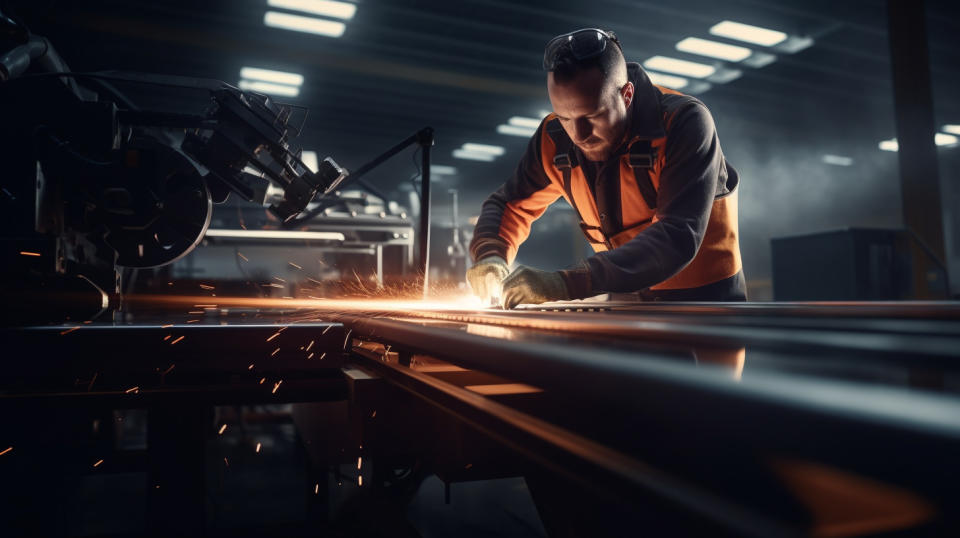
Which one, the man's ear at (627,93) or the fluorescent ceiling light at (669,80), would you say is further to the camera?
the fluorescent ceiling light at (669,80)

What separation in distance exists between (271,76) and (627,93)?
5.95 m

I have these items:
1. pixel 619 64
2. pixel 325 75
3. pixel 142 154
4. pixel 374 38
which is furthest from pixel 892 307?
pixel 325 75

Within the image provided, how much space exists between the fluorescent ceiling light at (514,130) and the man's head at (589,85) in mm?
7253

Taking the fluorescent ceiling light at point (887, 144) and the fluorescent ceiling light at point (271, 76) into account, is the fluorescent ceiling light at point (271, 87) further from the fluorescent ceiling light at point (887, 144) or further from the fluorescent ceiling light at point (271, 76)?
the fluorescent ceiling light at point (887, 144)

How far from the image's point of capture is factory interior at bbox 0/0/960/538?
1.28 ft

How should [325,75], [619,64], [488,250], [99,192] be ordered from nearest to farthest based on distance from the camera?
[99,192] → [619,64] → [488,250] → [325,75]

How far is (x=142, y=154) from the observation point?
1645 millimetres

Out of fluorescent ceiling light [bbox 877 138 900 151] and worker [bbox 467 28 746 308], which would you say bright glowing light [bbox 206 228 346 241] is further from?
fluorescent ceiling light [bbox 877 138 900 151]

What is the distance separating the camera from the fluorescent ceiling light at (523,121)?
858cm

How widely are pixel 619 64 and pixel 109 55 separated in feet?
19.9

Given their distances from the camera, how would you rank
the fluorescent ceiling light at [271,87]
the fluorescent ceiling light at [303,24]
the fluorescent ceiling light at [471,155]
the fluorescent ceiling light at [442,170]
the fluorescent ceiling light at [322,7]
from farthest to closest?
the fluorescent ceiling light at [442,170]
the fluorescent ceiling light at [471,155]
the fluorescent ceiling light at [271,87]
the fluorescent ceiling light at [303,24]
the fluorescent ceiling light at [322,7]

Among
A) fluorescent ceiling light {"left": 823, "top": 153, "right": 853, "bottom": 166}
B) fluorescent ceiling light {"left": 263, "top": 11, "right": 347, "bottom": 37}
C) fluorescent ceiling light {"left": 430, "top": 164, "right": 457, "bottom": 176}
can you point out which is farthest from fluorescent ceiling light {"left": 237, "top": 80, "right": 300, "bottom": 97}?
fluorescent ceiling light {"left": 823, "top": 153, "right": 853, "bottom": 166}

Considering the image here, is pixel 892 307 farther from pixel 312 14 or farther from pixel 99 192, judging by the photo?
pixel 312 14

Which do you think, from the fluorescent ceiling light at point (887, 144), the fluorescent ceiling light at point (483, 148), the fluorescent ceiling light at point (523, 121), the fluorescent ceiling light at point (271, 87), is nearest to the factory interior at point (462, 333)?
the fluorescent ceiling light at point (271, 87)
